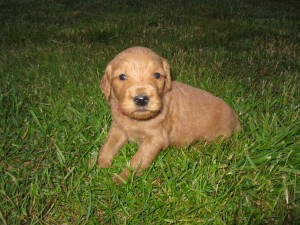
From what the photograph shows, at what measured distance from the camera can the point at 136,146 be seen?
3824mm

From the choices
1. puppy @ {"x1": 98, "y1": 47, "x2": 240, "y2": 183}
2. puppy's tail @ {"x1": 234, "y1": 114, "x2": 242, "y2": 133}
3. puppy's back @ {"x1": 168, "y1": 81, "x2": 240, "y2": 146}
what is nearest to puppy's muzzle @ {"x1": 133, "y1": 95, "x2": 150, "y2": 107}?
puppy @ {"x1": 98, "y1": 47, "x2": 240, "y2": 183}

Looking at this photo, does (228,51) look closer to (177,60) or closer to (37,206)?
(177,60)

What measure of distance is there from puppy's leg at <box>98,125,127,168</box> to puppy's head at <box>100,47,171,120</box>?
43cm

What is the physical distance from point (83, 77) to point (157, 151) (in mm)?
2714

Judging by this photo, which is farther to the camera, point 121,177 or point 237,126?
point 237,126

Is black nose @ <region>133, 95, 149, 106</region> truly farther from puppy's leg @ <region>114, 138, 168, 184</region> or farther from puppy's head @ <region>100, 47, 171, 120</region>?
puppy's leg @ <region>114, 138, 168, 184</region>

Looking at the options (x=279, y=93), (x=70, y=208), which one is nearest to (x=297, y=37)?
(x=279, y=93)

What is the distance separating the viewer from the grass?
9.00 feet

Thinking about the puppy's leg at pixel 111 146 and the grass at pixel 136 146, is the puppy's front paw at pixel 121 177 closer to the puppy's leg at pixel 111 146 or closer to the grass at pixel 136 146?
the grass at pixel 136 146

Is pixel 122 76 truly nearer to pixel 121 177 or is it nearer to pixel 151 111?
pixel 151 111

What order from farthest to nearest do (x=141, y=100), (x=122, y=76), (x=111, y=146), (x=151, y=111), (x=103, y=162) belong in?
(x=111, y=146)
(x=103, y=162)
(x=122, y=76)
(x=151, y=111)
(x=141, y=100)

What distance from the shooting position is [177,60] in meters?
6.45

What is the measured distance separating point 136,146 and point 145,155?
462 mm

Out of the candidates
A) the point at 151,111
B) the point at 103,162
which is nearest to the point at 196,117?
the point at 151,111
